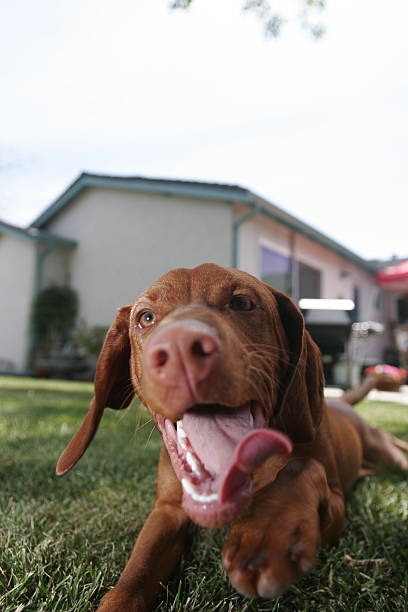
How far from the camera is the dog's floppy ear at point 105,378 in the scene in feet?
6.20

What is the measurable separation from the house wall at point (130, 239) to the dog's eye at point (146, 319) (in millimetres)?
9479

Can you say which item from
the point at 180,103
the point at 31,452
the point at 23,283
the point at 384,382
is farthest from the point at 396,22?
the point at 23,283

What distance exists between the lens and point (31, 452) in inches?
136

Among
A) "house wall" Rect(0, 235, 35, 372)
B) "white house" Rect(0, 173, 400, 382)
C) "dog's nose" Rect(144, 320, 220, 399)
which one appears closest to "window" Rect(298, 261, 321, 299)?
"white house" Rect(0, 173, 400, 382)

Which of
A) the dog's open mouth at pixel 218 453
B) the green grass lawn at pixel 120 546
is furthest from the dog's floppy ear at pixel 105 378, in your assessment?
the dog's open mouth at pixel 218 453

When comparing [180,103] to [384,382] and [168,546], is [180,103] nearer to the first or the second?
[384,382]

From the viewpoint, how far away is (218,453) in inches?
52.4

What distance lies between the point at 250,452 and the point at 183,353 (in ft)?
0.97

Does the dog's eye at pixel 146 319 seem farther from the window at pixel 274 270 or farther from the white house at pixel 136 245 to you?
the window at pixel 274 270

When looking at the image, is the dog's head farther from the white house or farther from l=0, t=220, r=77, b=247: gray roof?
l=0, t=220, r=77, b=247: gray roof

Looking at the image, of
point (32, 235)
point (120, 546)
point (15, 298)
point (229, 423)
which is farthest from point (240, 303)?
point (15, 298)

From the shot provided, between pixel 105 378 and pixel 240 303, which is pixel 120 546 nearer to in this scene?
pixel 105 378

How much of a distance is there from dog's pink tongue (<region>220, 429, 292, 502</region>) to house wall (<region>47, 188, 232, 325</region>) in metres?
10.00

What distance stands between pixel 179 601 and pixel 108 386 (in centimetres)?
78
